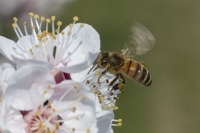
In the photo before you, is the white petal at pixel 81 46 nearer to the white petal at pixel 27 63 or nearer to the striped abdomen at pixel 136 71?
the white petal at pixel 27 63

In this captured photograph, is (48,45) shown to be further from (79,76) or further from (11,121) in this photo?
(11,121)

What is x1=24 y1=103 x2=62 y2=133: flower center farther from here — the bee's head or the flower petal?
the bee's head

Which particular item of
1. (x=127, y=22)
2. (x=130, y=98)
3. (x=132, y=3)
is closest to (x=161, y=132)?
(x=130, y=98)

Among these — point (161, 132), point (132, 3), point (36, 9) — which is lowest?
point (161, 132)

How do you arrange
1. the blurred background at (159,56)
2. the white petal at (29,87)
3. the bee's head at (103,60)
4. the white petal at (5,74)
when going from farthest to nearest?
the blurred background at (159,56)
the bee's head at (103,60)
the white petal at (5,74)
the white petal at (29,87)

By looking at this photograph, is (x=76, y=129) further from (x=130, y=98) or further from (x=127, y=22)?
(x=127, y=22)

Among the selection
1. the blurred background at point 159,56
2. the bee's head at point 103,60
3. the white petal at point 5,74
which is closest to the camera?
the white petal at point 5,74

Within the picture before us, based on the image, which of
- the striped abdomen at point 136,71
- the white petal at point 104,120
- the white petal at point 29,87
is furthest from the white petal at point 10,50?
the striped abdomen at point 136,71
